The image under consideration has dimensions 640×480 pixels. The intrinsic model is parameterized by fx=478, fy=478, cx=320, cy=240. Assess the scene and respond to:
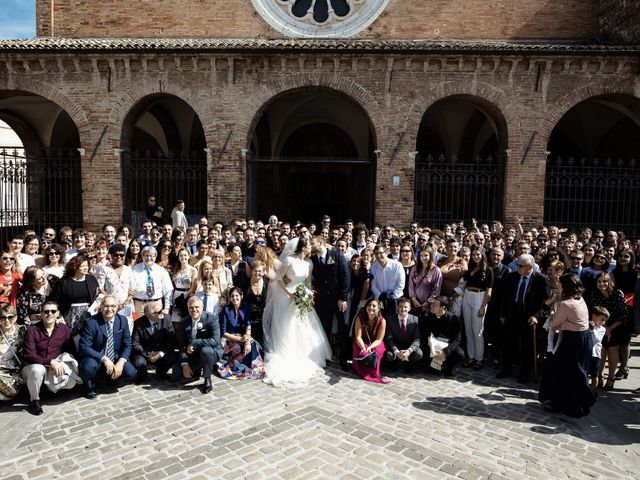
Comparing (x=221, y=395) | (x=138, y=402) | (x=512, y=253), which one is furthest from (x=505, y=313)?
(x=138, y=402)

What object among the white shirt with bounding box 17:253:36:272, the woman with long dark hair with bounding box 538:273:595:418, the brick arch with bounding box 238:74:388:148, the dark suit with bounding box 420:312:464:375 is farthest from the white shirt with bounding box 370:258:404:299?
the brick arch with bounding box 238:74:388:148

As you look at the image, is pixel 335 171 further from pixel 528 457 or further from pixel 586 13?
pixel 528 457

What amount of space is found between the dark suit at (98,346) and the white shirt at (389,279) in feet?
11.3

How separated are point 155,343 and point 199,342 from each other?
0.67 meters

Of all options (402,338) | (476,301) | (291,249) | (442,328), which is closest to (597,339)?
(476,301)

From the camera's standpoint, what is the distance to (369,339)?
659 centimetres

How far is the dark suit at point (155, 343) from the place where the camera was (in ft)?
20.1

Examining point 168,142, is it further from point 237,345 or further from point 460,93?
point 237,345

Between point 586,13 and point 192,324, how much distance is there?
54.0ft

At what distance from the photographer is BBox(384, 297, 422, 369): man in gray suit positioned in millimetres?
6527

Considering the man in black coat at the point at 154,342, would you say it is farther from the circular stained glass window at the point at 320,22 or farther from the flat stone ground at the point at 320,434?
the circular stained glass window at the point at 320,22

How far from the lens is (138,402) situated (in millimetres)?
5512

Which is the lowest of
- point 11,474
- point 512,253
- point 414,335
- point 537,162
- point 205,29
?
point 11,474

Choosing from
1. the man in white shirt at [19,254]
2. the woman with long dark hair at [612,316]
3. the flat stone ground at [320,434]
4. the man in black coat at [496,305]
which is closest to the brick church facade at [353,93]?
the man in black coat at [496,305]
